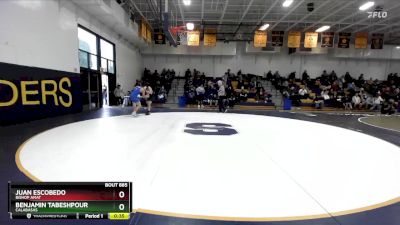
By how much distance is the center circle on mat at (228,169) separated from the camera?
239 cm

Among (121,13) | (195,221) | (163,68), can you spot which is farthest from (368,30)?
(195,221)

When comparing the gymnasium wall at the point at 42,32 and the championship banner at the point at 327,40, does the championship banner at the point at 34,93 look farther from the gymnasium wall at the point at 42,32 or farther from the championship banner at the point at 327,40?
the championship banner at the point at 327,40

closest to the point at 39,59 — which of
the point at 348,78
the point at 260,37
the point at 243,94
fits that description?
the point at 260,37

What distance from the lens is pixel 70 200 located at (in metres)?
1.52

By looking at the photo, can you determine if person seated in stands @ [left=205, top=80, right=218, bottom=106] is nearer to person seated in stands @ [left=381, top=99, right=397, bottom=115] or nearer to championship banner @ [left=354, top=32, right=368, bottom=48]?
championship banner @ [left=354, top=32, right=368, bottom=48]

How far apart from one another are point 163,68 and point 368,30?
728 inches

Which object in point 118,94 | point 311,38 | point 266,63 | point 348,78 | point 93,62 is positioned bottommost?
point 118,94

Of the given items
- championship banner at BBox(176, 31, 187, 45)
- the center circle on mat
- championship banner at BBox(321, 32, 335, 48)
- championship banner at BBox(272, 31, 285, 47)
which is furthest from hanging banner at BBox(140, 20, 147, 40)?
championship banner at BBox(321, 32, 335, 48)

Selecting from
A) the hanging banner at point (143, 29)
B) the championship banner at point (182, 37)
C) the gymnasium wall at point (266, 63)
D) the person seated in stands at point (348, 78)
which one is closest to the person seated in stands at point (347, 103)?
the person seated in stands at point (348, 78)

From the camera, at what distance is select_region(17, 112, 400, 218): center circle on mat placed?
239 cm

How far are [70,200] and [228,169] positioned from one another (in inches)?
88.8

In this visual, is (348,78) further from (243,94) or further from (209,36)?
(209,36)

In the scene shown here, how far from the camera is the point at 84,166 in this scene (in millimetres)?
3354

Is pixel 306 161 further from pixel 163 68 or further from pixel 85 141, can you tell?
pixel 163 68
